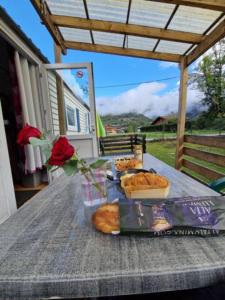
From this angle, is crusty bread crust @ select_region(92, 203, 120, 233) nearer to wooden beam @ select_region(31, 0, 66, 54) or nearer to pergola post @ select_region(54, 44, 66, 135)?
wooden beam @ select_region(31, 0, 66, 54)

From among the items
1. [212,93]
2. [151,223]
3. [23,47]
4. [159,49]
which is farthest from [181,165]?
[212,93]

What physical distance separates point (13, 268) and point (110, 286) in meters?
0.23

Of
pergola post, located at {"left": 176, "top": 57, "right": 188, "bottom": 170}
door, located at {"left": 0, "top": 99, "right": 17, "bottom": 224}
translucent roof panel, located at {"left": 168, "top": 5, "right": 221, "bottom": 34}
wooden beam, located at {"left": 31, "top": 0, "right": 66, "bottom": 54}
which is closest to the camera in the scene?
door, located at {"left": 0, "top": 99, "right": 17, "bottom": 224}

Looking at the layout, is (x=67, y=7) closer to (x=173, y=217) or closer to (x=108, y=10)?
(x=108, y=10)

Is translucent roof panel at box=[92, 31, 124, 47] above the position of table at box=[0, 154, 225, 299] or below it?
above

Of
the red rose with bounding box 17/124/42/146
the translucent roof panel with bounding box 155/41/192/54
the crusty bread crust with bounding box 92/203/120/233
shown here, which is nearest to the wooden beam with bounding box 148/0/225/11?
the translucent roof panel with bounding box 155/41/192/54

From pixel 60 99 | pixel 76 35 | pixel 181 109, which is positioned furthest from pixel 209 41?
pixel 60 99

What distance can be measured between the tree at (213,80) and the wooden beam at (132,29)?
6235 millimetres

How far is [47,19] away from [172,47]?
1.96 m

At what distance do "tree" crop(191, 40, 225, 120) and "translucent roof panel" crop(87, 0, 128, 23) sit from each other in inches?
273

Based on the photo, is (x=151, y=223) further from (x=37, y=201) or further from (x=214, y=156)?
(x=214, y=156)

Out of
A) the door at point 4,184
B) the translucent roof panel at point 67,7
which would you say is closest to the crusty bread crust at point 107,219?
the door at point 4,184

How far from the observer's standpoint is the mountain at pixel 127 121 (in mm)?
10025

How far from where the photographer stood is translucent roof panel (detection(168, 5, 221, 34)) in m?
2.29
